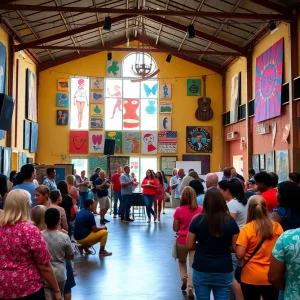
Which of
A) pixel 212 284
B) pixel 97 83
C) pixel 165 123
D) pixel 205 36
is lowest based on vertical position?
pixel 212 284

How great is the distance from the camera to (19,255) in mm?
2617

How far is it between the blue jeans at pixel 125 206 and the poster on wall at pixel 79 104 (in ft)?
26.1

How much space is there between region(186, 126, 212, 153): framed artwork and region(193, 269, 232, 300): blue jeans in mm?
16405

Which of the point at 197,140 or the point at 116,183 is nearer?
the point at 116,183

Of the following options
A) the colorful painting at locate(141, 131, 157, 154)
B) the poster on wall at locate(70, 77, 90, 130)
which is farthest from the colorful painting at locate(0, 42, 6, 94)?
the colorful painting at locate(141, 131, 157, 154)

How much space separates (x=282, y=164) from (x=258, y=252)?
32.0 feet

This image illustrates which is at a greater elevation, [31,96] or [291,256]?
[31,96]

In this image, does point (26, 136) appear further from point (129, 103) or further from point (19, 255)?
point (19, 255)

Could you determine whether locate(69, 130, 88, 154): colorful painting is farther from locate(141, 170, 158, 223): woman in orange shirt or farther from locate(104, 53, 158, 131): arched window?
locate(141, 170, 158, 223): woman in orange shirt

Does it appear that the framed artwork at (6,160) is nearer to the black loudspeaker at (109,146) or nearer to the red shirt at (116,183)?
the red shirt at (116,183)

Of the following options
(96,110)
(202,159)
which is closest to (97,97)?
(96,110)

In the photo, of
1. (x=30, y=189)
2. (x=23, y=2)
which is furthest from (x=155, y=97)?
(x=30, y=189)

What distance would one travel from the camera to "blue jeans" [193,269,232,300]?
3.20 m

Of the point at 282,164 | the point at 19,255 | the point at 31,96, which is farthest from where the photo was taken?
the point at 31,96
